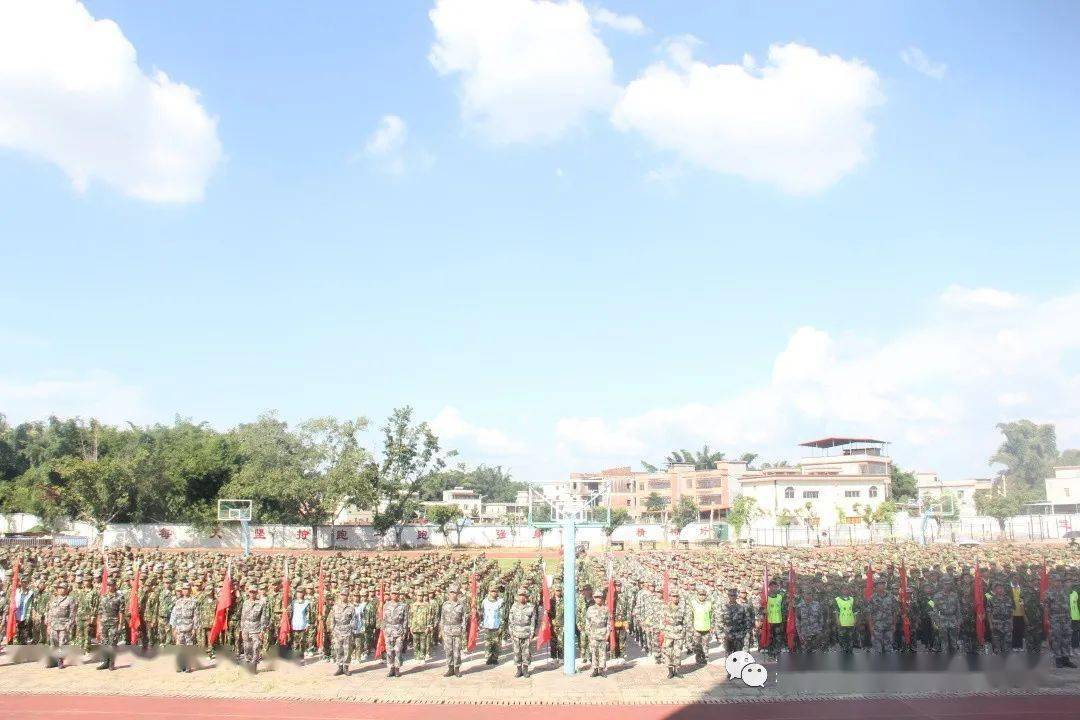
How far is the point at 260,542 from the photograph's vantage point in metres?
51.4

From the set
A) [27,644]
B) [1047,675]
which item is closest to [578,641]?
[1047,675]

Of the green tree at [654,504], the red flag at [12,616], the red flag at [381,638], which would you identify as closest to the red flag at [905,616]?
the red flag at [381,638]

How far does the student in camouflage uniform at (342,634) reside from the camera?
13477mm

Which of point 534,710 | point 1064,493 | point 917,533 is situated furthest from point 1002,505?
point 534,710

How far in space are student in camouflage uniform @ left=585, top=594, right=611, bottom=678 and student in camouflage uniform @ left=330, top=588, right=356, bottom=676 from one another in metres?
4.04

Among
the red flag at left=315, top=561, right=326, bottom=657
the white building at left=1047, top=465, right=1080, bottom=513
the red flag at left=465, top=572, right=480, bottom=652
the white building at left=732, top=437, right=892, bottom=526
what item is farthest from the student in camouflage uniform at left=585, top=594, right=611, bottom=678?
the white building at left=1047, top=465, right=1080, bottom=513

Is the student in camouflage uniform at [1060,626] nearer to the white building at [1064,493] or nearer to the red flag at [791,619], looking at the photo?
the red flag at [791,619]

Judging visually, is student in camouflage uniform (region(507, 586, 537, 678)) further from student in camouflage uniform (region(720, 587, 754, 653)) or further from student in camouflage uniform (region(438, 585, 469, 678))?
student in camouflage uniform (region(720, 587, 754, 653))

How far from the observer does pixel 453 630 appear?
13.4 meters

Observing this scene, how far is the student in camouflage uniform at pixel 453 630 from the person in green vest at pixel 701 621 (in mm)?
4061

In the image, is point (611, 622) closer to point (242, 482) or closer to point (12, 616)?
point (12, 616)

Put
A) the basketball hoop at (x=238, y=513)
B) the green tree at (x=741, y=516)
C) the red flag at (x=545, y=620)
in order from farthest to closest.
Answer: the green tree at (x=741, y=516), the basketball hoop at (x=238, y=513), the red flag at (x=545, y=620)

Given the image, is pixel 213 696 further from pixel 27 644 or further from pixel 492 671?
pixel 27 644

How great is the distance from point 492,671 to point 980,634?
8673mm
